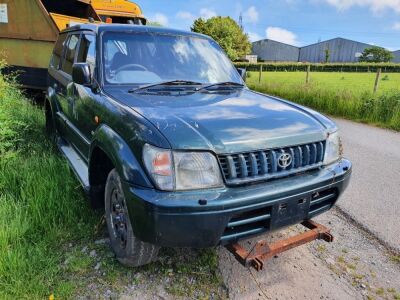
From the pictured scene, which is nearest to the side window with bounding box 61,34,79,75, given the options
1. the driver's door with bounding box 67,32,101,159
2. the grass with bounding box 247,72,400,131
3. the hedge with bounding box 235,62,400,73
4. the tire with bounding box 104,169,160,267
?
the driver's door with bounding box 67,32,101,159


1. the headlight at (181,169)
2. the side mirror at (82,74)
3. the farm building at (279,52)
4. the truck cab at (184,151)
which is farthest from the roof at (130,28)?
the farm building at (279,52)

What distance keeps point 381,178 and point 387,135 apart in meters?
3.32

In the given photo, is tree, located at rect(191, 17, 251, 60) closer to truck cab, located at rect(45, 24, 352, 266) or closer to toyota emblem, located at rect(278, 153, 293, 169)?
truck cab, located at rect(45, 24, 352, 266)

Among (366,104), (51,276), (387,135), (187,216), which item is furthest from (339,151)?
(366,104)

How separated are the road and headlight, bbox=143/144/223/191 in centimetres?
219

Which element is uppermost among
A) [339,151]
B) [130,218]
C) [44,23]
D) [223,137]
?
[44,23]

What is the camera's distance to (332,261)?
10.4 feet

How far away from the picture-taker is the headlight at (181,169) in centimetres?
229

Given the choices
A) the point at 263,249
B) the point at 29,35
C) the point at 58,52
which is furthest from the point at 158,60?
the point at 29,35

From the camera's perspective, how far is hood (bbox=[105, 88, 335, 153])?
237 centimetres

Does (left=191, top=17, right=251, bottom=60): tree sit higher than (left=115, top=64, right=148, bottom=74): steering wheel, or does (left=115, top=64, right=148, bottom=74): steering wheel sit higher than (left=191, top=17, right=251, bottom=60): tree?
(left=191, top=17, right=251, bottom=60): tree

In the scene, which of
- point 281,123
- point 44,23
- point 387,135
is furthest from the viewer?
point 387,135

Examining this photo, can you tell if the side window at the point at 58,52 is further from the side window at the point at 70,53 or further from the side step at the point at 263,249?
the side step at the point at 263,249

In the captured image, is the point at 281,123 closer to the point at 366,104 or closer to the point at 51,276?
the point at 51,276
